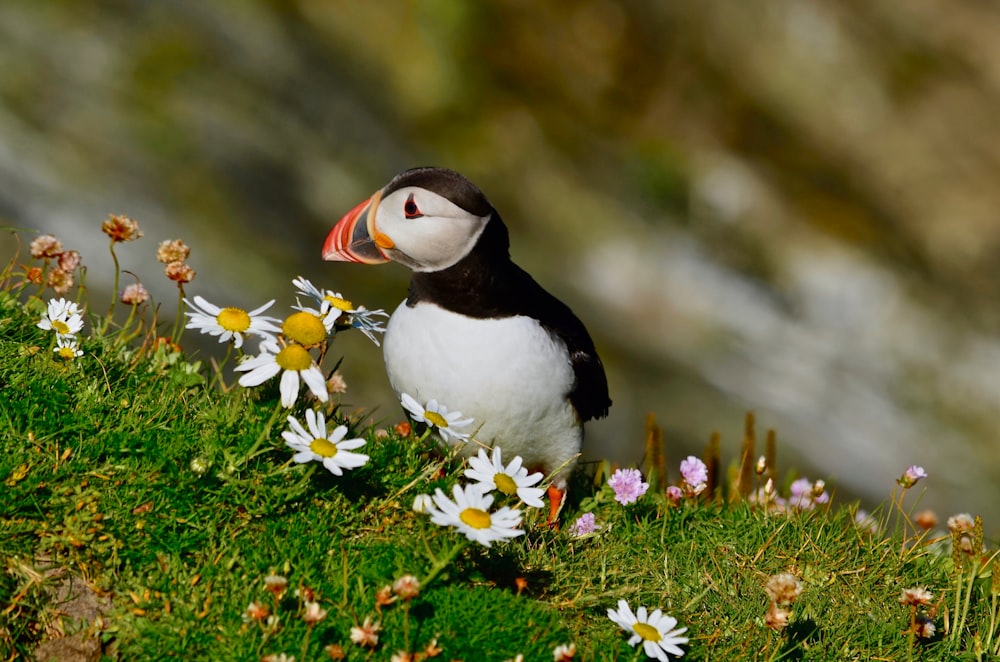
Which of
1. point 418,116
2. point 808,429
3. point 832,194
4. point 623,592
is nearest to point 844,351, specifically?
point 808,429

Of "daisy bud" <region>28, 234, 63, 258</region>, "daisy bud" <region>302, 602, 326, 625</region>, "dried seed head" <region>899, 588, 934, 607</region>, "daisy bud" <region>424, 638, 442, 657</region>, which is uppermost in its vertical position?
"daisy bud" <region>28, 234, 63, 258</region>

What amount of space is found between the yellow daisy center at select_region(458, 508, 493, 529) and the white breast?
3.03 feet

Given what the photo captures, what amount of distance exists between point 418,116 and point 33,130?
9.62 feet

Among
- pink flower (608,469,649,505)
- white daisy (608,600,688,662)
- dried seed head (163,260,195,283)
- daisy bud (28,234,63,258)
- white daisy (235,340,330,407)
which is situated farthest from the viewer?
daisy bud (28,234,63,258)

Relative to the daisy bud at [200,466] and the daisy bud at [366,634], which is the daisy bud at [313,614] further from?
the daisy bud at [200,466]

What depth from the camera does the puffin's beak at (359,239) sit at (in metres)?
3.91

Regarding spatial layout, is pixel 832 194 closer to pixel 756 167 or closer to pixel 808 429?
pixel 756 167

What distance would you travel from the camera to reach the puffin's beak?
3912mm

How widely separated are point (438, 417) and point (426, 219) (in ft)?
2.47

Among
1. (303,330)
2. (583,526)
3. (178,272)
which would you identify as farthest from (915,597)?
(178,272)

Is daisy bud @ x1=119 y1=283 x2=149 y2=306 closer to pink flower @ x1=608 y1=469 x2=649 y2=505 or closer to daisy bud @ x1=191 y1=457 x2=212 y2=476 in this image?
daisy bud @ x1=191 y1=457 x2=212 y2=476

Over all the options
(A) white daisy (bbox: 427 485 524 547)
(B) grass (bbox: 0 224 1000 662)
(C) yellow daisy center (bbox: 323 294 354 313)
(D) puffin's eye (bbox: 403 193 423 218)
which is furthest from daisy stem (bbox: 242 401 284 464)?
(D) puffin's eye (bbox: 403 193 423 218)

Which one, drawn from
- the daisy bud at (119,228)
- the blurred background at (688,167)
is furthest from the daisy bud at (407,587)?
the blurred background at (688,167)

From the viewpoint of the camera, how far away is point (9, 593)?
289cm
